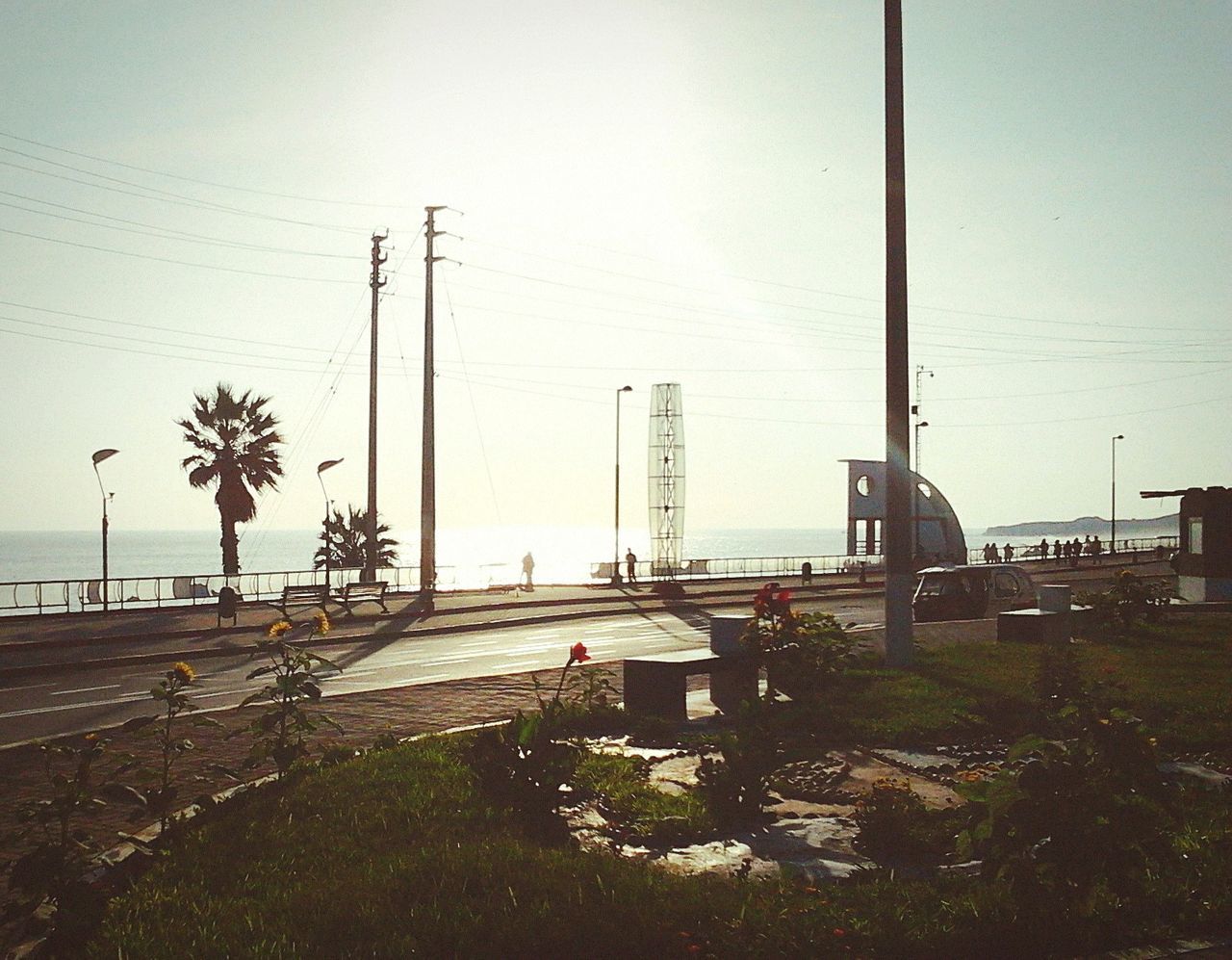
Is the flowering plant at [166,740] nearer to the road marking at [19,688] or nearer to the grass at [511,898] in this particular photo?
the grass at [511,898]

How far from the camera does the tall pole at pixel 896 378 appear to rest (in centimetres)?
1552

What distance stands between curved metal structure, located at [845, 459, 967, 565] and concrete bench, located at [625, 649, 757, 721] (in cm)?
4154

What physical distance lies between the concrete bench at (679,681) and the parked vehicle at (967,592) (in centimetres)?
1558

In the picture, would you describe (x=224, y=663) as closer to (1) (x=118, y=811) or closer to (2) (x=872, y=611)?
(1) (x=118, y=811)

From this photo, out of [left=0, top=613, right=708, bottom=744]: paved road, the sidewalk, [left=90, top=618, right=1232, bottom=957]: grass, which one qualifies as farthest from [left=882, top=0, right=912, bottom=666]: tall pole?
the sidewalk

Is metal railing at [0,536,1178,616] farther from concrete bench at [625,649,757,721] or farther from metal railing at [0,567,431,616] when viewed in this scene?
concrete bench at [625,649,757,721]

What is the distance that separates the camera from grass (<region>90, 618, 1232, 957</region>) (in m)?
5.32

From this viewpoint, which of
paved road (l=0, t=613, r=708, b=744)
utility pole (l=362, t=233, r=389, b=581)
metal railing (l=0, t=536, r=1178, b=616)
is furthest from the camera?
utility pole (l=362, t=233, r=389, b=581)

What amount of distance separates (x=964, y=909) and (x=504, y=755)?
12.2 feet

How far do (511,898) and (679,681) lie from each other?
23.6ft

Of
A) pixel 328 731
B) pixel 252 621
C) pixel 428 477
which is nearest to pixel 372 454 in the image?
pixel 428 477

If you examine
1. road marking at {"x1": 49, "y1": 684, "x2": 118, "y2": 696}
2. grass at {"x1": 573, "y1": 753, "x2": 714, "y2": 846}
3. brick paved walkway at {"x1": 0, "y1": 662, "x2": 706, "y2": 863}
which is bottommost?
road marking at {"x1": 49, "y1": 684, "x2": 118, "y2": 696}

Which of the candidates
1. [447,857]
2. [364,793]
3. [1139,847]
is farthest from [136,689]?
[1139,847]

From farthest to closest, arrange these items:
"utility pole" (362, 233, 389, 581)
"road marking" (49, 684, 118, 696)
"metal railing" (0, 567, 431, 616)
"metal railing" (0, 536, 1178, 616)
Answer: "utility pole" (362, 233, 389, 581)
"metal railing" (0, 536, 1178, 616)
"metal railing" (0, 567, 431, 616)
"road marking" (49, 684, 118, 696)
